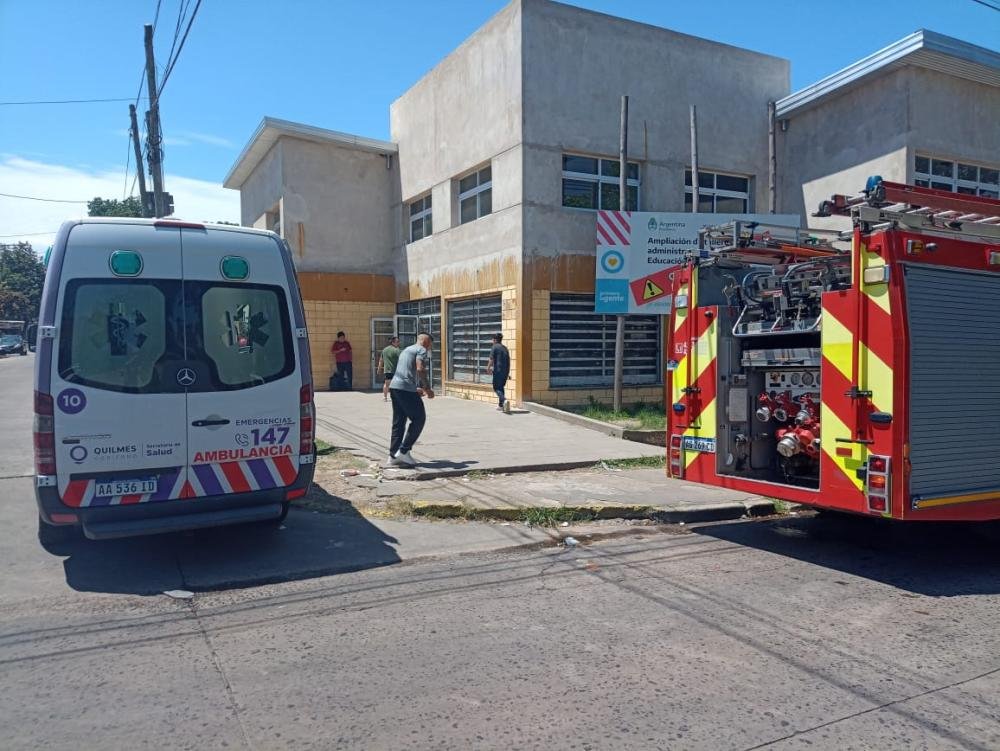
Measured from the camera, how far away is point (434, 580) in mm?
5547

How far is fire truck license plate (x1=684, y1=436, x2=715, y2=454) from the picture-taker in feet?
21.8

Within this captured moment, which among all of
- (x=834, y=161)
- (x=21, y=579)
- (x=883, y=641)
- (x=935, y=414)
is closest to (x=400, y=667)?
(x=883, y=641)

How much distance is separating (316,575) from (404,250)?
15606 millimetres

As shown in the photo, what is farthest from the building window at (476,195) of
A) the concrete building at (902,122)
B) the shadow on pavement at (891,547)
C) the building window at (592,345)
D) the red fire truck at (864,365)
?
the shadow on pavement at (891,547)

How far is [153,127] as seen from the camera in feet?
50.8

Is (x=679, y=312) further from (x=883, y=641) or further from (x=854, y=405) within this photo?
(x=883, y=641)

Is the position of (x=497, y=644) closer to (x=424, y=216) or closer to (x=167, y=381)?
(x=167, y=381)

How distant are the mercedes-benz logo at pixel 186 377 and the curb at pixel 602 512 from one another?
266 cm

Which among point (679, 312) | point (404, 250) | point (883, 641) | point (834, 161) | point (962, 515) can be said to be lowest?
point (883, 641)

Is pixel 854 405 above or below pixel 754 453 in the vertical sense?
above

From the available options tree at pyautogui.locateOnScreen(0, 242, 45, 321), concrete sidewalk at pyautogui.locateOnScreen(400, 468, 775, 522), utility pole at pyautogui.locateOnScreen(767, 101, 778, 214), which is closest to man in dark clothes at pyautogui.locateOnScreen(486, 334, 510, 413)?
concrete sidewalk at pyautogui.locateOnScreen(400, 468, 775, 522)

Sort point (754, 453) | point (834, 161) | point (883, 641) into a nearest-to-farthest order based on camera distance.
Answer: point (883, 641)
point (754, 453)
point (834, 161)

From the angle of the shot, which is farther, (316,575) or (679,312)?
(679,312)

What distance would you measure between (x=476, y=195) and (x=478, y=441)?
25.1 ft
